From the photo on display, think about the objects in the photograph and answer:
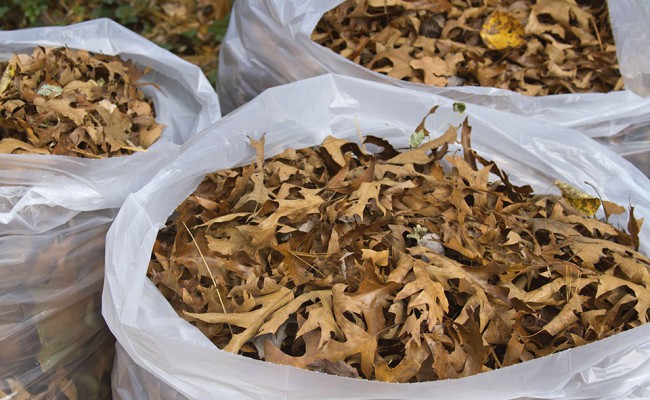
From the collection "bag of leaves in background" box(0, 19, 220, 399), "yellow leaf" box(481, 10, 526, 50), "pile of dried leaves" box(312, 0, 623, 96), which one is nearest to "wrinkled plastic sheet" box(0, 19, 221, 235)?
"bag of leaves in background" box(0, 19, 220, 399)

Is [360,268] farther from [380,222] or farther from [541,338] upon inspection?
[541,338]

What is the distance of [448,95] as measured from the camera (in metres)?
1.81

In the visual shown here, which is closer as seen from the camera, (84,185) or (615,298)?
(615,298)

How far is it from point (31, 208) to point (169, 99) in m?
0.56

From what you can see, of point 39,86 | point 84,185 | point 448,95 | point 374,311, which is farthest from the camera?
point 448,95

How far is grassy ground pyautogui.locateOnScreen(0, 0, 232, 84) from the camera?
2787mm

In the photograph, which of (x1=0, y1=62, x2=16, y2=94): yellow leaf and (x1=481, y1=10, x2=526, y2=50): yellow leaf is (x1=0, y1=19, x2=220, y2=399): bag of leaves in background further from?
(x1=481, y1=10, x2=526, y2=50): yellow leaf

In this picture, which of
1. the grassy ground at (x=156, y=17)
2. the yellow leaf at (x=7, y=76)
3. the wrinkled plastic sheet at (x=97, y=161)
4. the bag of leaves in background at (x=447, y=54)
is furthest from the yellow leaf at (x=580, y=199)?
the grassy ground at (x=156, y=17)

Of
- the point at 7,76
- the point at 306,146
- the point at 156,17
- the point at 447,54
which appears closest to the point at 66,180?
the point at 7,76

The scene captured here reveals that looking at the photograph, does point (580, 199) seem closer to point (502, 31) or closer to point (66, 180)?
point (502, 31)

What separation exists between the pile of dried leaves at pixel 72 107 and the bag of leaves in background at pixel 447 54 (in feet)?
1.12

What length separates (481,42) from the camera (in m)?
2.01

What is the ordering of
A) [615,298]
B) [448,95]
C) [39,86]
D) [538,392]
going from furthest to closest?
[448,95] < [39,86] < [615,298] < [538,392]

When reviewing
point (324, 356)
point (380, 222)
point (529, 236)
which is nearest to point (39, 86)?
point (380, 222)
